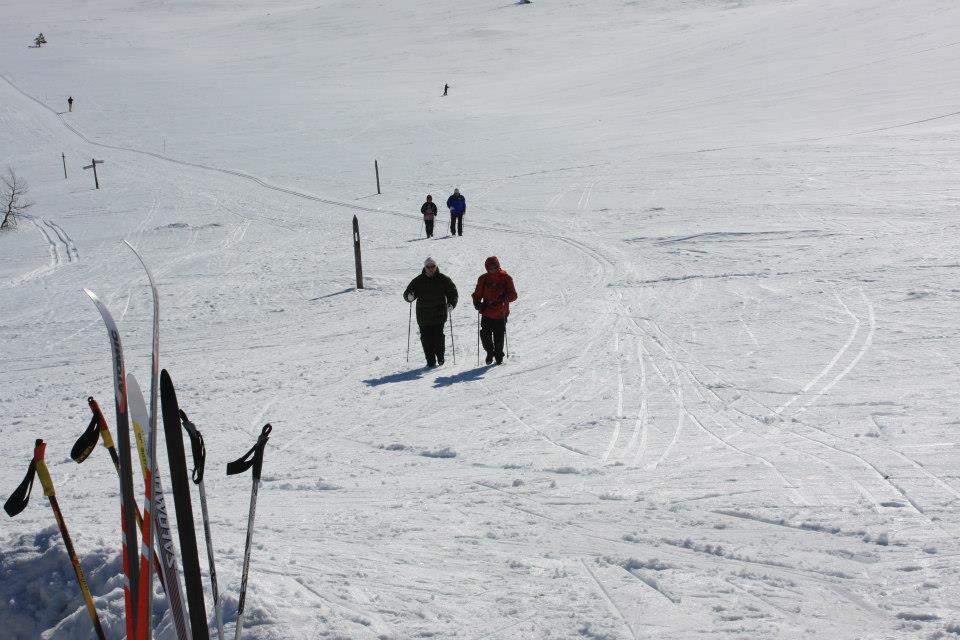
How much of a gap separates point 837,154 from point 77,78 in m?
53.8

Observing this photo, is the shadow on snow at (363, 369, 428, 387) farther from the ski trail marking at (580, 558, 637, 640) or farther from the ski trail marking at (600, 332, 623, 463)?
the ski trail marking at (580, 558, 637, 640)

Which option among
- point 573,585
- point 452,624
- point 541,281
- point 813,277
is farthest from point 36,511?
A: point 813,277

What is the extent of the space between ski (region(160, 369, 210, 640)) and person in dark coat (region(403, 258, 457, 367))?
7.33 meters

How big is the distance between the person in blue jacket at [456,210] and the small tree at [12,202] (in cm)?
1425

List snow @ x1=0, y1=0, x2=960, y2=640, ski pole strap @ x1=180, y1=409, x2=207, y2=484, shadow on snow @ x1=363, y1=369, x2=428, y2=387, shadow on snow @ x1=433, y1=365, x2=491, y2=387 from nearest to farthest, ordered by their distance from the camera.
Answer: ski pole strap @ x1=180, y1=409, x2=207, y2=484, snow @ x1=0, y1=0, x2=960, y2=640, shadow on snow @ x1=433, y1=365, x2=491, y2=387, shadow on snow @ x1=363, y1=369, x2=428, y2=387

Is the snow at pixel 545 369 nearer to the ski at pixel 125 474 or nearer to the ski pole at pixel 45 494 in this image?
the ski pole at pixel 45 494

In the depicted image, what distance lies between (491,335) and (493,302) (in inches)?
19.7

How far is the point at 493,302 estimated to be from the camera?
11.0 m

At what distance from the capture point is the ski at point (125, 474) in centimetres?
338

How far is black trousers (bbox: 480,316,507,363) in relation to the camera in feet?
36.6

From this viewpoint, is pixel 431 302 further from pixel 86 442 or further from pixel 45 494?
pixel 86 442

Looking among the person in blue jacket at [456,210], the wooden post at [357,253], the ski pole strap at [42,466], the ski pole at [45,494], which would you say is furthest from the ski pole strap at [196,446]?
the person in blue jacket at [456,210]

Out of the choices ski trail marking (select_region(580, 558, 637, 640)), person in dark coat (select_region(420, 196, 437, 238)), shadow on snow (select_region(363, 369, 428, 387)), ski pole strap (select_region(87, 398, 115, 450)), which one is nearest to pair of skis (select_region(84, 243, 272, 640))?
ski pole strap (select_region(87, 398, 115, 450))

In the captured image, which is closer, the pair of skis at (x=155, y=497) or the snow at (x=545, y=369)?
the pair of skis at (x=155, y=497)
